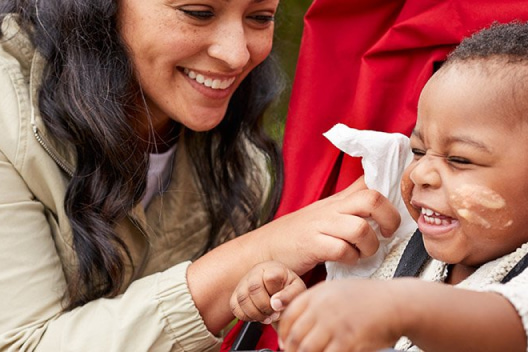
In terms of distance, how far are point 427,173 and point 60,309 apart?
85 centimetres

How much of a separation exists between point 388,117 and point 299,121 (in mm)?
222

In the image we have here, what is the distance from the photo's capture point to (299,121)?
199 centimetres

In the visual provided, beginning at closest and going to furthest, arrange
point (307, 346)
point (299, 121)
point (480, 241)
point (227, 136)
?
point (307, 346)
point (480, 241)
point (299, 121)
point (227, 136)

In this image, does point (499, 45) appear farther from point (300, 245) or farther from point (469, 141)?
point (300, 245)

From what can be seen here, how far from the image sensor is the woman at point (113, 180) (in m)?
1.71

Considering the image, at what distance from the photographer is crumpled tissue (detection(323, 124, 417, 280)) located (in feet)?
5.59

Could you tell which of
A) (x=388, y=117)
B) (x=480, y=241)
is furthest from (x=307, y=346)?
(x=388, y=117)

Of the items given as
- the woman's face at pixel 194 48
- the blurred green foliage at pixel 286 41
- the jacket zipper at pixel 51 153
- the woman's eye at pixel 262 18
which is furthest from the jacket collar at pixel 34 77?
the blurred green foliage at pixel 286 41

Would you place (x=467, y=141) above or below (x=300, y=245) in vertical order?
above

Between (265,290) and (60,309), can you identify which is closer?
(265,290)

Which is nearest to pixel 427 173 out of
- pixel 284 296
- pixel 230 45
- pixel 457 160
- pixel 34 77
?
pixel 457 160

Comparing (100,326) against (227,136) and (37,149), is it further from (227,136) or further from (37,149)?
(227,136)

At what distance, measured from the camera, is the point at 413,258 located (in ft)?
5.35

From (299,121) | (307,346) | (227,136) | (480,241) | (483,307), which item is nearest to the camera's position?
(307,346)
